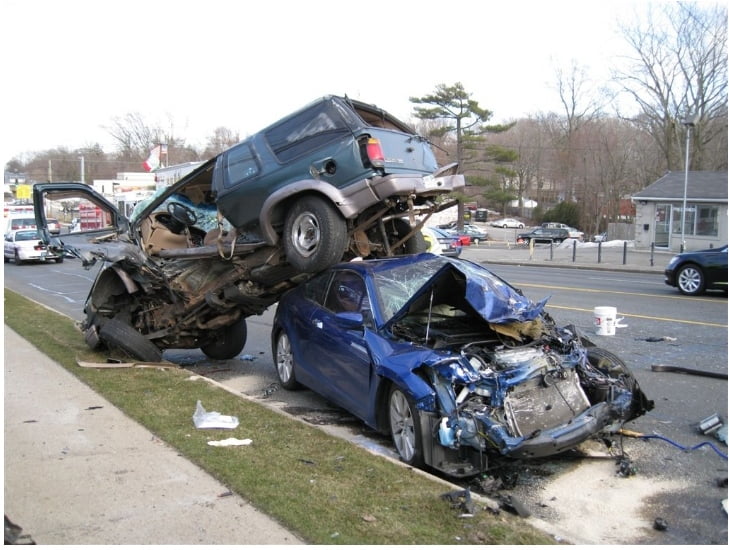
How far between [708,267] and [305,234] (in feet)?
36.5

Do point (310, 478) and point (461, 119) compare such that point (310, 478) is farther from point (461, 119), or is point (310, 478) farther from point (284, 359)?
point (461, 119)

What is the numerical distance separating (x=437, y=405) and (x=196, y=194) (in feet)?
18.2

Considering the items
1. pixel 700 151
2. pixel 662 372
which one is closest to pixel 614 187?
pixel 700 151

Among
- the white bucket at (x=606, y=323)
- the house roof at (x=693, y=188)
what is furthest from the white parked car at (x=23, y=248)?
the house roof at (x=693, y=188)

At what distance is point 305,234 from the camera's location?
7.08 m

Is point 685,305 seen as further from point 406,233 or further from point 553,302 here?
point 406,233

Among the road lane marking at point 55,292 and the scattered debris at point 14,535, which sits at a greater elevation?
the scattered debris at point 14,535

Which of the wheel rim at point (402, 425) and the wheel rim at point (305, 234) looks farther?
the wheel rim at point (305, 234)

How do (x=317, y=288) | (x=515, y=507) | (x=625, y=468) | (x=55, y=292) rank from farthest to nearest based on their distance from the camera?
Result: (x=55, y=292) → (x=317, y=288) → (x=625, y=468) → (x=515, y=507)

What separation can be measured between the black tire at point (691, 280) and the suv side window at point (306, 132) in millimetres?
10987

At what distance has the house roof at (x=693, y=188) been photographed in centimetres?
3156

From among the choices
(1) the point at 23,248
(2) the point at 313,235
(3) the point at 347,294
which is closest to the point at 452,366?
(3) the point at 347,294

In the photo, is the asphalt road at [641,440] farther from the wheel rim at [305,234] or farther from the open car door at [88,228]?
the open car door at [88,228]

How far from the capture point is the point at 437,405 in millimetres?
4871
